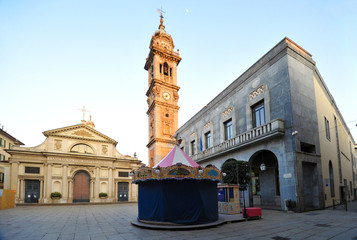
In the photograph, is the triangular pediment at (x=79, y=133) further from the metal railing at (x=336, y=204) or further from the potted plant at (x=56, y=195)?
the metal railing at (x=336, y=204)

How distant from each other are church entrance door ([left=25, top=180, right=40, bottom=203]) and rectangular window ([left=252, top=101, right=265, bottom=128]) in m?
33.5

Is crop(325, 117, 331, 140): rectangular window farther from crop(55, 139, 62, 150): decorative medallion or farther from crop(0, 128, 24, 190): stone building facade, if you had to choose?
crop(0, 128, 24, 190): stone building facade

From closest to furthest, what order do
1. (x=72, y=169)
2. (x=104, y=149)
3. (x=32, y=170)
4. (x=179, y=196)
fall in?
(x=179, y=196)
(x=32, y=170)
(x=72, y=169)
(x=104, y=149)

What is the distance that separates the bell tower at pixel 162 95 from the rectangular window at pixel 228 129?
71.4ft

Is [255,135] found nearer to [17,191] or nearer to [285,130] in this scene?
[285,130]

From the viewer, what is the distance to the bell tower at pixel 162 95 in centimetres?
4869

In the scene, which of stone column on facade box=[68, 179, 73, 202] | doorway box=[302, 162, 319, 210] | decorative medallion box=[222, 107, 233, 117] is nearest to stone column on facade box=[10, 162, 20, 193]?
stone column on facade box=[68, 179, 73, 202]

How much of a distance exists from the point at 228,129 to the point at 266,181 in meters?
6.73

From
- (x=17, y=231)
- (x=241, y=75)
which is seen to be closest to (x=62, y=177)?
(x=17, y=231)

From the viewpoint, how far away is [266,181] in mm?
21766

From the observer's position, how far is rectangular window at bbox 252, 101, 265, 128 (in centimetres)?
2078

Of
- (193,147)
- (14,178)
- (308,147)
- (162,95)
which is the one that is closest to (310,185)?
(308,147)

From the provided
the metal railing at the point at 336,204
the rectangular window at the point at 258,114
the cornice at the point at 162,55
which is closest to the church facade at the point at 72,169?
the cornice at the point at 162,55

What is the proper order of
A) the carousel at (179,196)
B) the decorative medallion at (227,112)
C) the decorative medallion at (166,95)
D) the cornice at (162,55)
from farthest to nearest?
the cornice at (162,55) → the decorative medallion at (166,95) → the decorative medallion at (227,112) → the carousel at (179,196)
